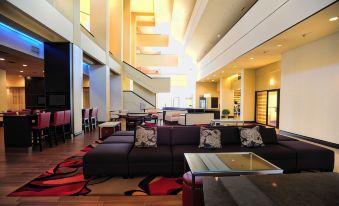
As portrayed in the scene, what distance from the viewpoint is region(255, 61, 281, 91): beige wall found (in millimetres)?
9273

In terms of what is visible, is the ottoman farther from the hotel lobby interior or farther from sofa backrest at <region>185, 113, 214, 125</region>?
sofa backrest at <region>185, 113, 214, 125</region>

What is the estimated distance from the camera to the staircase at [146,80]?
13.9 m

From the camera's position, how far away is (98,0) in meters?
9.55

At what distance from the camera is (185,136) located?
385 cm

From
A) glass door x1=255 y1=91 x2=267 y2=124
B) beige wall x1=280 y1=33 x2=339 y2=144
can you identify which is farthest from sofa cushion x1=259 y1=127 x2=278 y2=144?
glass door x1=255 y1=91 x2=267 y2=124

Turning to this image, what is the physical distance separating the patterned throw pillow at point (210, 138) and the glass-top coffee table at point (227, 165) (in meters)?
0.54

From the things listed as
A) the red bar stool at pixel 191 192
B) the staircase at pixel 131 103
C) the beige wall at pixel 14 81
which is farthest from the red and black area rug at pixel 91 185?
the beige wall at pixel 14 81

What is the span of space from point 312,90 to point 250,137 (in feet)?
13.3

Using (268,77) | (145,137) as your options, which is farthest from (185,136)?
(268,77)

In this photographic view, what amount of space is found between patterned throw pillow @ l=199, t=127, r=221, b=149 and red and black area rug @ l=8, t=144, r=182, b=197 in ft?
2.70

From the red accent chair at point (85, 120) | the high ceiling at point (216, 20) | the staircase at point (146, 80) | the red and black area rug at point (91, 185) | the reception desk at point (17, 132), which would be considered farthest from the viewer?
the staircase at point (146, 80)

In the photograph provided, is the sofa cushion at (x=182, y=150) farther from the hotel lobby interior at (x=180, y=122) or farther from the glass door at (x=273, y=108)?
the glass door at (x=273, y=108)

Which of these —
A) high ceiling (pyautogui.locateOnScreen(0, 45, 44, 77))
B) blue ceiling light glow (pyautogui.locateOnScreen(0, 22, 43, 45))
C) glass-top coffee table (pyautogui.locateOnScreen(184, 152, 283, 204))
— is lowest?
glass-top coffee table (pyautogui.locateOnScreen(184, 152, 283, 204))

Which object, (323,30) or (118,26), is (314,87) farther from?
(118,26)
